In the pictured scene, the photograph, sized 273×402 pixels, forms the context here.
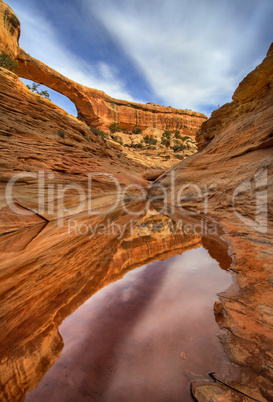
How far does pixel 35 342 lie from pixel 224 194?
6.30 m

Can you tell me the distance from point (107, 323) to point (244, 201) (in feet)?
16.1

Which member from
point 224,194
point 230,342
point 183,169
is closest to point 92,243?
point 230,342

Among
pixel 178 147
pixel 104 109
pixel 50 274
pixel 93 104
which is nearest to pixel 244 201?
pixel 50 274

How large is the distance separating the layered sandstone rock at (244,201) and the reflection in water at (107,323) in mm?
214

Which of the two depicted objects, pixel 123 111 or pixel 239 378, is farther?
pixel 123 111

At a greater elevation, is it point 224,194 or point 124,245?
point 224,194

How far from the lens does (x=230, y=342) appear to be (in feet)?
4.39

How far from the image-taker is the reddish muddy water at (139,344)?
114 cm

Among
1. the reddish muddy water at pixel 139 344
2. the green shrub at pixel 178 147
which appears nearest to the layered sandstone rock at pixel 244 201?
the reddish muddy water at pixel 139 344

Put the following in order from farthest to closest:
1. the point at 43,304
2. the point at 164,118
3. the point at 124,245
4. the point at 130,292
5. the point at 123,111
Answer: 1. the point at 164,118
2. the point at 123,111
3. the point at 124,245
4. the point at 130,292
5. the point at 43,304

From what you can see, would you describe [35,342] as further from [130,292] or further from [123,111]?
[123,111]

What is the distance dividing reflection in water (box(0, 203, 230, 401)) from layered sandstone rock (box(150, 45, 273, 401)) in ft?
0.70

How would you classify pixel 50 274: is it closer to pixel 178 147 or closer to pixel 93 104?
pixel 178 147

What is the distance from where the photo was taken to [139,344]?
1468 millimetres
